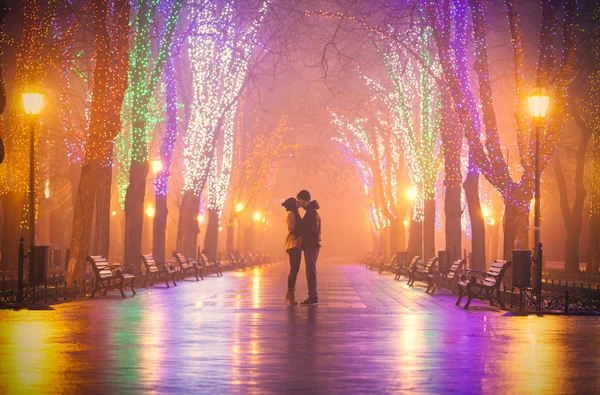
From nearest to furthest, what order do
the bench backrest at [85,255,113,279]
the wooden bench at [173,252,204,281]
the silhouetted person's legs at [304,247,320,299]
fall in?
1. the silhouetted person's legs at [304,247,320,299]
2. the bench backrest at [85,255,113,279]
3. the wooden bench at [173,252,204,281]

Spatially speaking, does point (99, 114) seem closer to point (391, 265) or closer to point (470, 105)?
point (470, 105)

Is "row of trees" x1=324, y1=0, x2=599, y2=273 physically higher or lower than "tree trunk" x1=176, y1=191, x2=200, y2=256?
higher

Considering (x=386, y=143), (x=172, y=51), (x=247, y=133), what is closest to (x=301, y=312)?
(x=172, y=51)

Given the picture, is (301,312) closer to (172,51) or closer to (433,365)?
(433,365)

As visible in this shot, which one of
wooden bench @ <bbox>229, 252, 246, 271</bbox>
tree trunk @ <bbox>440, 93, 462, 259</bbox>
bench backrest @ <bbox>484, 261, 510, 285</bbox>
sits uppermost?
tree trunk @ <bbox>440, 93, 462, 259</bbox>

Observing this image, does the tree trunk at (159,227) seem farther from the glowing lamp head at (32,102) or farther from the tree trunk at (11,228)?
the glowing lamp head at (32,102)

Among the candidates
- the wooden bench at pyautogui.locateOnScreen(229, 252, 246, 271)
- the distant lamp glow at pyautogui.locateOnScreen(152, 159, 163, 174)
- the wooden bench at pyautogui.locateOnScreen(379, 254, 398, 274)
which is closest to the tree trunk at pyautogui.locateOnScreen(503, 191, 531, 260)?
the distant lamp glow at pyautogui.locateOnScreen(152, 159, 163, 174)

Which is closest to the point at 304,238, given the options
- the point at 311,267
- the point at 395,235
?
the point at 311,267

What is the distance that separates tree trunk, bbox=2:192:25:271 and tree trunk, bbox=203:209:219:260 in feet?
44.0

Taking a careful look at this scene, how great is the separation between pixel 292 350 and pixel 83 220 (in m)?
14.7

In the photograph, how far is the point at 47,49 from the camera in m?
32.4

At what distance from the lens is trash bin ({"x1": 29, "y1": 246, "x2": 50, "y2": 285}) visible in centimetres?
2091

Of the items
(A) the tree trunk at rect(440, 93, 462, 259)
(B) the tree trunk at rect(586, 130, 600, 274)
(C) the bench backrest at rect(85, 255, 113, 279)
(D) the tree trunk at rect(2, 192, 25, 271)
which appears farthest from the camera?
(B) the tree trunk at rect(586, 130, 600, 274)

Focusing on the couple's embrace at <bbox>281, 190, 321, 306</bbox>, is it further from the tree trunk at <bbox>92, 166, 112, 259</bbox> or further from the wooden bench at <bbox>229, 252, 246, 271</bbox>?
the wooden bench at <bbox>229, 252, 246, 271</bbox>
